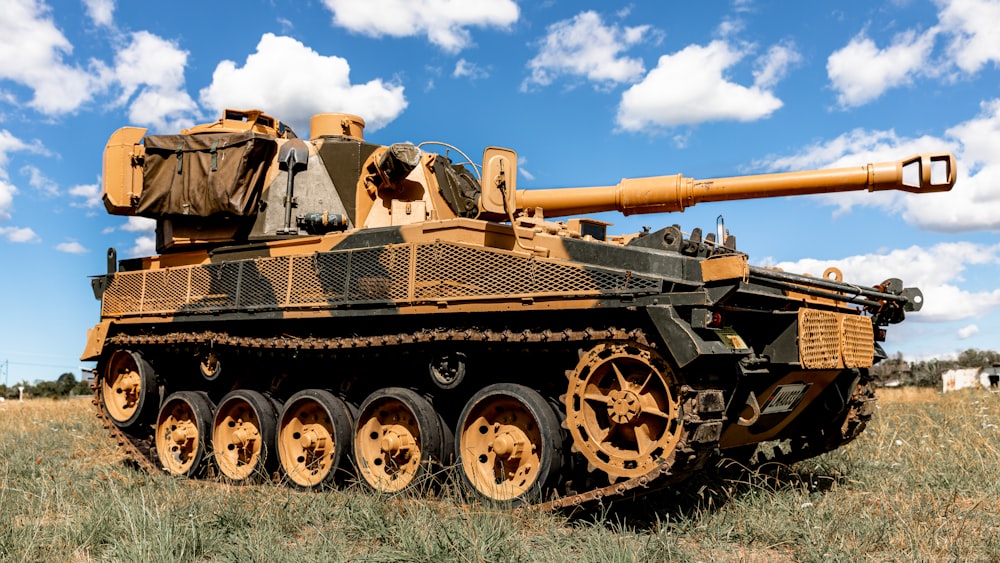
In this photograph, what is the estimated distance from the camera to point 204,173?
10.2 meters

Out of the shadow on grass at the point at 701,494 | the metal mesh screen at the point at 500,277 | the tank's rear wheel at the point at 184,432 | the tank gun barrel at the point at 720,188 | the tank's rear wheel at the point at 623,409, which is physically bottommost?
the shadow on grass at the point at 701,494

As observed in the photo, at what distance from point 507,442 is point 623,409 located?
1.19 m

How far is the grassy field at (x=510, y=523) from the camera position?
19.8 feet

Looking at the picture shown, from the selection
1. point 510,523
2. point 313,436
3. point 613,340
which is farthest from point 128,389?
point 613,340

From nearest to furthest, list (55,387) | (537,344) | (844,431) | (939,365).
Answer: (537,344)
(844,431)
(939,365)
(55,387)

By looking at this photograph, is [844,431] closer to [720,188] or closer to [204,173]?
[720,188]

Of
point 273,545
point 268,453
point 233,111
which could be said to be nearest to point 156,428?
point 268,453

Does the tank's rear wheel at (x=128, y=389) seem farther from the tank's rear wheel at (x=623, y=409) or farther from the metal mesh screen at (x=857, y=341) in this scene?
the metal mesh screen at (x=857, y=341)

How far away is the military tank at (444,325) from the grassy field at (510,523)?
52 centimetres

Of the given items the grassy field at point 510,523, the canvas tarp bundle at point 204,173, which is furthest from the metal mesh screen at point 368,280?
the grassy field at point 510,523

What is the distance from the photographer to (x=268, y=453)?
9484 millimetres

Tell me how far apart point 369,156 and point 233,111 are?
231 cm

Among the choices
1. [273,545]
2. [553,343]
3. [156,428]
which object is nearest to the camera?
[273,545]

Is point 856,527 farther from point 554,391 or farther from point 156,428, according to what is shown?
point 156,428
